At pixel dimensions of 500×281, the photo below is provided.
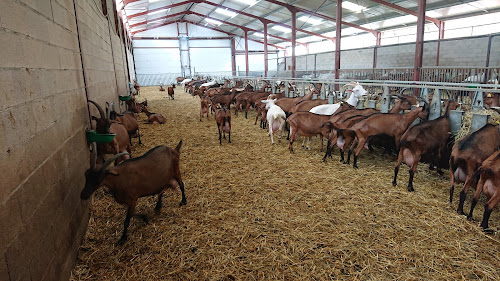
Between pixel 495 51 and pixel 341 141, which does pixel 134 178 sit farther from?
pixel 495 51

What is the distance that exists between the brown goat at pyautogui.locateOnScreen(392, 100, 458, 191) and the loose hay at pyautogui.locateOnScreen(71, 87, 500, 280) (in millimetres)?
353

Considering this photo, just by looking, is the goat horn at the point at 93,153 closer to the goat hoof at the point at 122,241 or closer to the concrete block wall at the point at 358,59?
the goat hoof at the point at 122,241

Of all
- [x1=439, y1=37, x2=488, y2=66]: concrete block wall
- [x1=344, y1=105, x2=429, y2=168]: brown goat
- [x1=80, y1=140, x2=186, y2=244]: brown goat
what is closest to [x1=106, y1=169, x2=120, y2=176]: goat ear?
[x1=80, y1=140, x2=186, y2=244]: brown goat

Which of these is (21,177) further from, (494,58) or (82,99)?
(494,58)

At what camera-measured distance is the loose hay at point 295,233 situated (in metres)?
2.73

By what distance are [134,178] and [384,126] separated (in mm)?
4195

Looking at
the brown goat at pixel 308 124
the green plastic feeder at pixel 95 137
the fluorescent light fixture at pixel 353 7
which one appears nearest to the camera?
the green plastic feeder at pixel 95 137

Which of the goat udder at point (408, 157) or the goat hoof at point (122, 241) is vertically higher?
the goat udder at point (408, 157)

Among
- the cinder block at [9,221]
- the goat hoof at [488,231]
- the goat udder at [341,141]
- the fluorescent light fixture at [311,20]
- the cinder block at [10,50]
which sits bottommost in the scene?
the goat hoof at [488,231]

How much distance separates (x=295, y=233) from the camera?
3.28m

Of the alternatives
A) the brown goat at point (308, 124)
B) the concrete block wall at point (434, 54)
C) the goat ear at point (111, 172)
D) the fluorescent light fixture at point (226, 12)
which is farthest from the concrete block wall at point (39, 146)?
the fluorescent light fixture at point (226, 12)

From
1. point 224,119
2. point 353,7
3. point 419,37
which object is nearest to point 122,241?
point 224,119

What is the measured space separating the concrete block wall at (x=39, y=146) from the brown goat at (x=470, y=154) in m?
4.24

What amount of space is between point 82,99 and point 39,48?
57.2 inches
